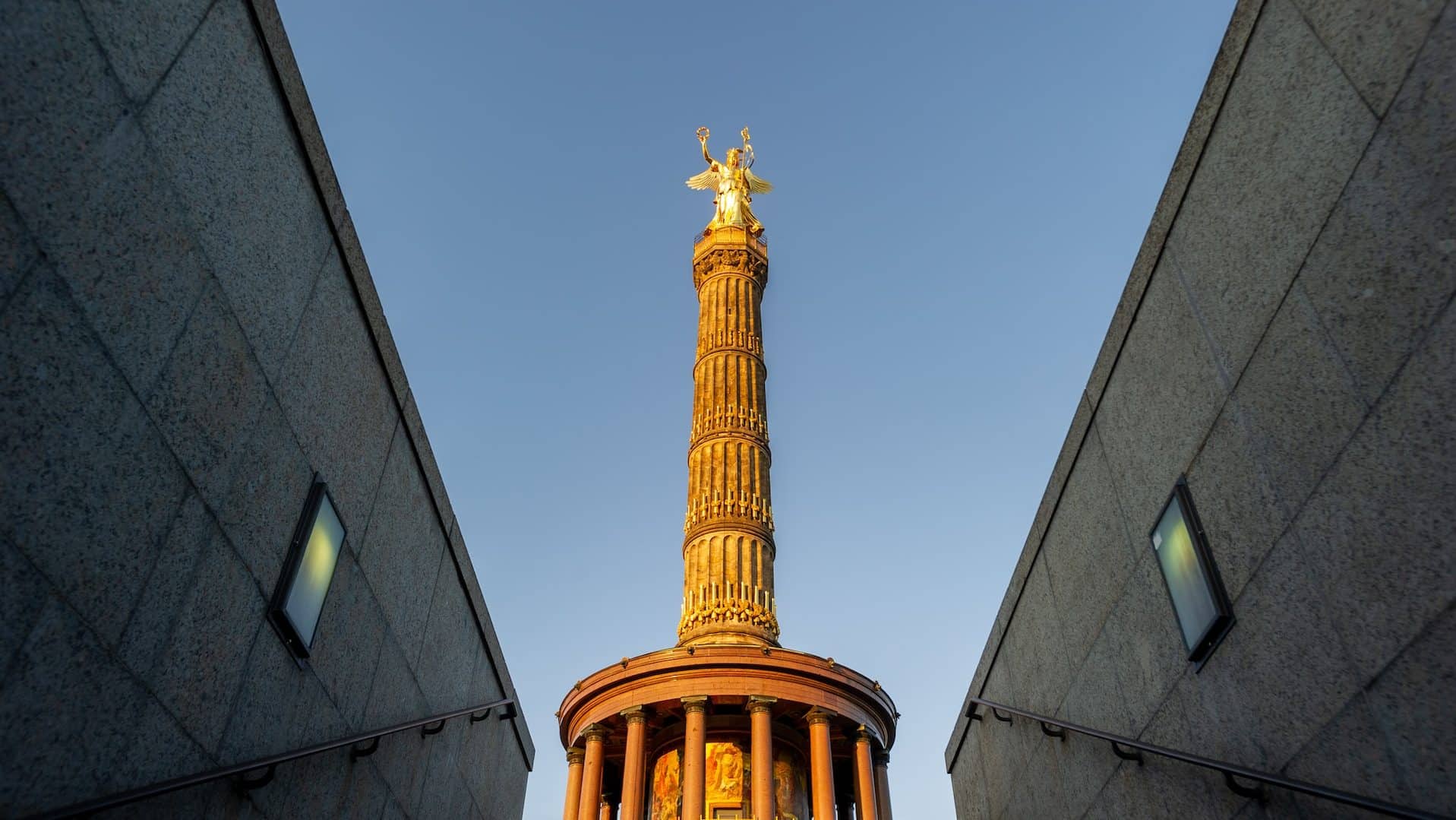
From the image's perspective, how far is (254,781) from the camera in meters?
5.96

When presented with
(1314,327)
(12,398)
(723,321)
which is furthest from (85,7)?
(723,321)

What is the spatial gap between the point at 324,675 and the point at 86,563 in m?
2.74

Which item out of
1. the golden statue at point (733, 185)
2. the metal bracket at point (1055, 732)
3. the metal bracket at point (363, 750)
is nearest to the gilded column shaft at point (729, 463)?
the golden statue at point (733, 185)

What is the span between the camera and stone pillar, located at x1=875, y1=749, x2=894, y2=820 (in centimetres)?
2467

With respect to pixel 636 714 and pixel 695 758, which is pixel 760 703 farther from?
pixel 636 714

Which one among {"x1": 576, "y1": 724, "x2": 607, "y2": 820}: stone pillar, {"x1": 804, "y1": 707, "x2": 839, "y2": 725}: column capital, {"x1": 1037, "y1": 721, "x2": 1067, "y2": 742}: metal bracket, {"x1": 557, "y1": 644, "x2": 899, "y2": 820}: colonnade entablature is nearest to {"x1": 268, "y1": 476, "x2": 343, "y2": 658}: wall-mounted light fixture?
{"x1": 1037, "y1": 721, "x2": 1067, "y2": 742}: metal bracket

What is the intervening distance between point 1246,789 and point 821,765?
18096 millimetres

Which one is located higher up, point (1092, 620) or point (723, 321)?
point (723, 321)

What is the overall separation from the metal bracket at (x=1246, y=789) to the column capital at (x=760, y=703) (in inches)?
711

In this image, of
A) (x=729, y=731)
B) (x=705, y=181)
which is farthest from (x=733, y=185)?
(x=729, y=731)

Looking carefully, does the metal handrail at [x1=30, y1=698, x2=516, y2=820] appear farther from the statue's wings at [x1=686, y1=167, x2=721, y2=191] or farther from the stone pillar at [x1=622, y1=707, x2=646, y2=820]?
the statue's wings at [x1=686, y1=167, x2=721, y2=191]

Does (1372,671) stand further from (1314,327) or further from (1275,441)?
(1314,327)

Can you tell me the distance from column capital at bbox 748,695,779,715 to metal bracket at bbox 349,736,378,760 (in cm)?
1650

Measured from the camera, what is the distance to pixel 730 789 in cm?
2444
